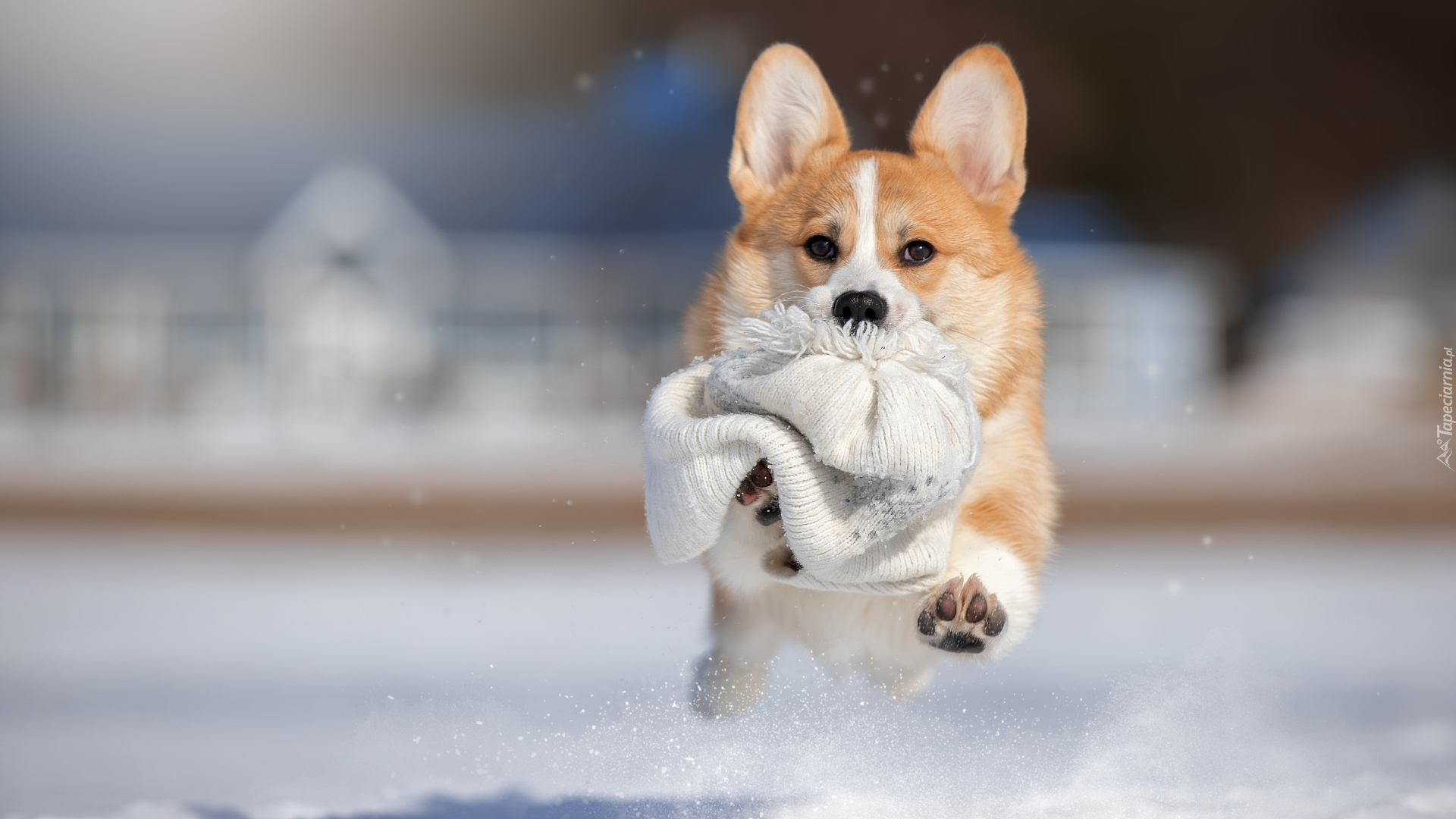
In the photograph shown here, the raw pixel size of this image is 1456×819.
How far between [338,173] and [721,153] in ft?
16.1

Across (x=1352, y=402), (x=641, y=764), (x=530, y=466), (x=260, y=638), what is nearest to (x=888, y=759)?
(x=641, y=764)

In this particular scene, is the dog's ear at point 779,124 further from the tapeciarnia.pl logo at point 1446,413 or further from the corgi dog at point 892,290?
the tapeciarnia.pl logo at point 1446,413

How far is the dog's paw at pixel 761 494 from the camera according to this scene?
1.80 m

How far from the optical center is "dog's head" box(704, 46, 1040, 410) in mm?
2080

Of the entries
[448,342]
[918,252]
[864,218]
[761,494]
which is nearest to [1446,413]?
[918,252]

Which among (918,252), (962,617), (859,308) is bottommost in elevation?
(962,617)

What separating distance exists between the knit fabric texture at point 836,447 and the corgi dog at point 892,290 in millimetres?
100

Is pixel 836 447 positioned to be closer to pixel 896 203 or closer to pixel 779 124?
pixel 896 203

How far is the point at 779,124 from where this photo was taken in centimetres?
227

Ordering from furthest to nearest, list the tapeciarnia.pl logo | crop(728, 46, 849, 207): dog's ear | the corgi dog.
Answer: the tapeciarnia.pl logo
crop(728, 46, 849, 207): dog's ear
the corgi dog

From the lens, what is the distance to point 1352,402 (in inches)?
410

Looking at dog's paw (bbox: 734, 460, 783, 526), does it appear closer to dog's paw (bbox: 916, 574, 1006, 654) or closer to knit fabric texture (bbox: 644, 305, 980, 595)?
knit fabric texture (bbox: 644, 305, 980, 595)

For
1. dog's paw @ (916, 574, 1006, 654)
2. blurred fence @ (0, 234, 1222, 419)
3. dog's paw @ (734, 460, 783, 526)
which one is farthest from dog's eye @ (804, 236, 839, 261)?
blurred fence @ (0, 234, 1222, 419)

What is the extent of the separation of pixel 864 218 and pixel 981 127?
337 millimetres
